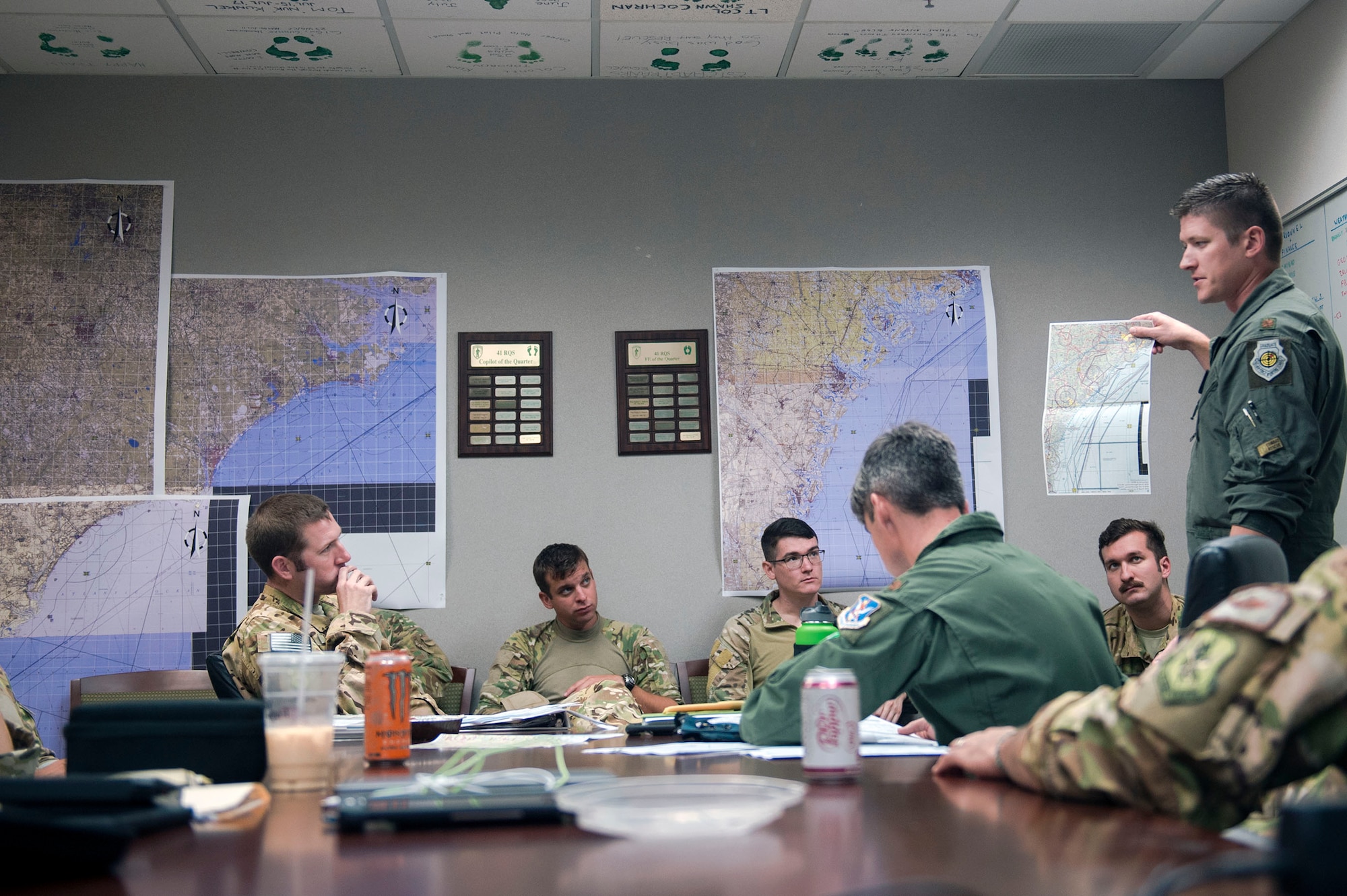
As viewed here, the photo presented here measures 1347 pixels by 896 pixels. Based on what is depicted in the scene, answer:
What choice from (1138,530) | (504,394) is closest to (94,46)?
(504,394)

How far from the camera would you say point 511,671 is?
379 cm

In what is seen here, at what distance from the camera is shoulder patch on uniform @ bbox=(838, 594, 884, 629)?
1.62 meters

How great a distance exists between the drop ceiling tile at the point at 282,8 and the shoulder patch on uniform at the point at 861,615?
9.56 feet

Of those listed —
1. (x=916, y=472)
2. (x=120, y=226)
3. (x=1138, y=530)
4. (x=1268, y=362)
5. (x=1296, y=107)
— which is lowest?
(x=1138, y=530)

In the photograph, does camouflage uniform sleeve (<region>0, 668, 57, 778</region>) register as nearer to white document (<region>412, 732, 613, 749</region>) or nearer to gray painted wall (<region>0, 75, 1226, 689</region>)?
white document (<region>412, 732, 613, 749</region>)

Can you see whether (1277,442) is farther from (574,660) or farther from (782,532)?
(574,660)

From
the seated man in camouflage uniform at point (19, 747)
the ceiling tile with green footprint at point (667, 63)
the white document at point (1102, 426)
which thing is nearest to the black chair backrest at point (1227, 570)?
the seated man in camouflage uniform at point (19, 747)

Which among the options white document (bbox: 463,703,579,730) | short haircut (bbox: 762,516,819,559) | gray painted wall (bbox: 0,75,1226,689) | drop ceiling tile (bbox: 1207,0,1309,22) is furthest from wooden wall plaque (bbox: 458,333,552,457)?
drop ceiling tile (bbox: 1207,0,1309,22)

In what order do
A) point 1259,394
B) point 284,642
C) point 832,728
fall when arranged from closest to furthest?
1. point 832,728
2. point 284,642
3. point 1259,394

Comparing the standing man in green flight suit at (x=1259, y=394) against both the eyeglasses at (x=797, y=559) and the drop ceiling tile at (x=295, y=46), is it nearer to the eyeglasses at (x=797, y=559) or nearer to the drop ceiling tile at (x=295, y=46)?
the eyeglasses at (x=797, y=559)

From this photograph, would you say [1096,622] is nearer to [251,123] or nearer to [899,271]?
[899,271]

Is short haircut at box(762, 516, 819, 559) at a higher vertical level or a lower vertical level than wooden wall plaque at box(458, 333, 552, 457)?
lower

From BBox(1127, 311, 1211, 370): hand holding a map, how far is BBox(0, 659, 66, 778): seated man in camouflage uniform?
102 inches

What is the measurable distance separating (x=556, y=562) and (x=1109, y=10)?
273 cm
